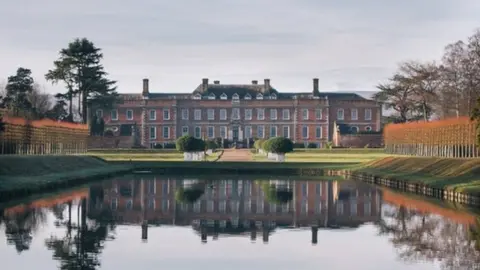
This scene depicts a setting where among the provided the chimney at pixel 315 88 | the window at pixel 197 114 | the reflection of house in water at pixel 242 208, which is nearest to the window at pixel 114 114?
the window at pixel 197 114

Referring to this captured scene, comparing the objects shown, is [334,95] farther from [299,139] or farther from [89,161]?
[89,161]

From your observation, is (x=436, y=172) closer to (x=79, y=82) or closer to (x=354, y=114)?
(x=79, y=82)

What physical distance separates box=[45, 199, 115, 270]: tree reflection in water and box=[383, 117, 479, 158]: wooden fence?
15481mm

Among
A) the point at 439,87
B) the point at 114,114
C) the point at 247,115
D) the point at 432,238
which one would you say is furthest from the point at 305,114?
the point at 432,238

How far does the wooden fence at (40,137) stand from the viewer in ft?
114

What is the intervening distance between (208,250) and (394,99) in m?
52.0

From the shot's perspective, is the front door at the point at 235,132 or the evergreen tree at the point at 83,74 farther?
the front door at the point at 235,132

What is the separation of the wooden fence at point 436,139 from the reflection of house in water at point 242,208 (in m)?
6.73

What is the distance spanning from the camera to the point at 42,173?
92.8 feet

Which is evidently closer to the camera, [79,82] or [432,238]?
[432,238]

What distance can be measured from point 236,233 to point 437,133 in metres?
24.8

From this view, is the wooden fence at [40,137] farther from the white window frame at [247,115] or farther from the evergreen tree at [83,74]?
the white window frame at [247,115]

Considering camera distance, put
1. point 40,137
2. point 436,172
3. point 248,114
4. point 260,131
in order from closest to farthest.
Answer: point 436,172 → point 40,137 → point 248,114 → point 260,131

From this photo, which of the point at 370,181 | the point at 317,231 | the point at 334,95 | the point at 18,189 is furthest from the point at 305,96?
the point at 317,231
